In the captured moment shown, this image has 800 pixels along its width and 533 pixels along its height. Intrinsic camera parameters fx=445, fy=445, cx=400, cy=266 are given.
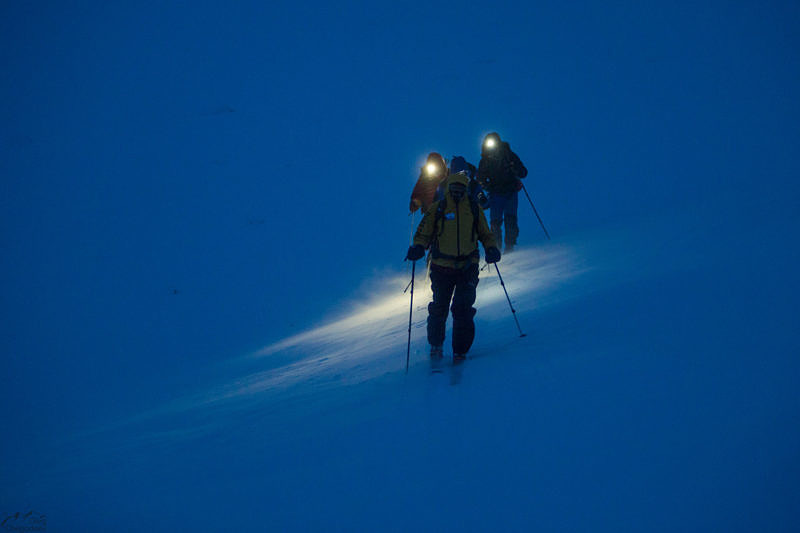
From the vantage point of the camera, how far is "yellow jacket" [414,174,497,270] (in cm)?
438

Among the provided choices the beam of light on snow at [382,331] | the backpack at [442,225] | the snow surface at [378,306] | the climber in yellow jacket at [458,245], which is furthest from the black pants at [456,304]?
the beam of light on snow at [382,331]

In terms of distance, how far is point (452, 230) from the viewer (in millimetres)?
4387

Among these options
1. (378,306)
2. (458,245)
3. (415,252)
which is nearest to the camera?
(415,252)

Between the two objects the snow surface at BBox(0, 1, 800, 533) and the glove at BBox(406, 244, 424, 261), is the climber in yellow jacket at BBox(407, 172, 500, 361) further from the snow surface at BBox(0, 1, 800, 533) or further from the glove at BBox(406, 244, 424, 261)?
the snow surface at BBox(0, 1, 800, 533)

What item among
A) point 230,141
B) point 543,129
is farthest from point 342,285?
point 543,129

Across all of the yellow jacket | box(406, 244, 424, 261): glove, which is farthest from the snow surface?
box(406, 244, 424, 261): glove

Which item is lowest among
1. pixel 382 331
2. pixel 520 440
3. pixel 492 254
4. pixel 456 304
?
pixel 520 440

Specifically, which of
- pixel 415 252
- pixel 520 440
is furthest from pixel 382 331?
pixel 520 440

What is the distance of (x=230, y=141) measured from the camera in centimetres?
2930

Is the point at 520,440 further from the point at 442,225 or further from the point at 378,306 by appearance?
the point at 378,306

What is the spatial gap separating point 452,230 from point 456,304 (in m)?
0.74

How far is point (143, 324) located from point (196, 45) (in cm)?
4256

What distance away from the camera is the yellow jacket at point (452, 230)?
14.4ft

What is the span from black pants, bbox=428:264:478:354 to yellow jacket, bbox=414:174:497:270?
0.10 metres
